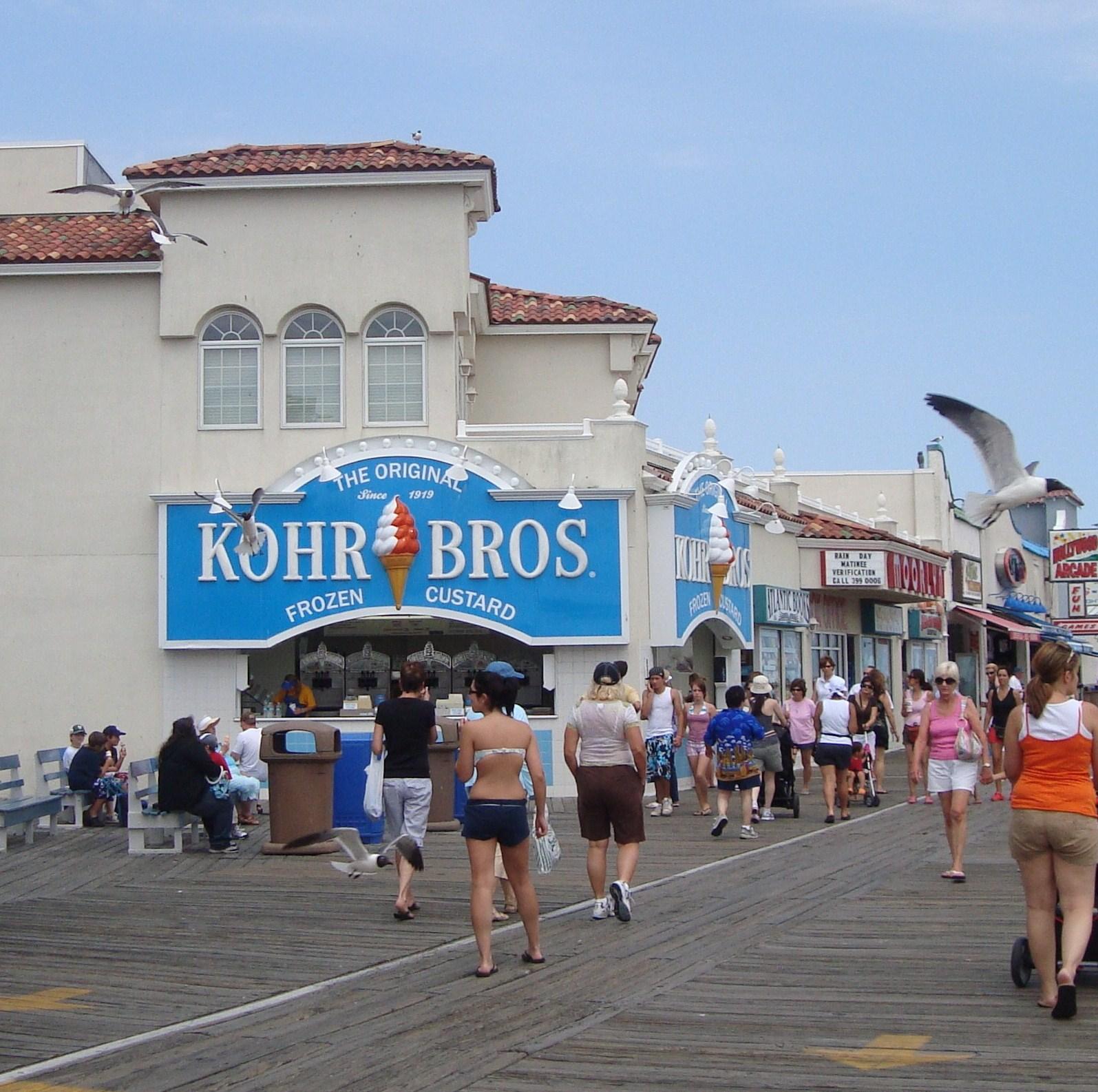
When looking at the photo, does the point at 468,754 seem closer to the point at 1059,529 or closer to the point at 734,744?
the point at 734,744

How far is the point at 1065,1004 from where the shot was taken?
775 centimetres

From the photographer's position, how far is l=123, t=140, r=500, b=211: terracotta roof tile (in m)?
22.0

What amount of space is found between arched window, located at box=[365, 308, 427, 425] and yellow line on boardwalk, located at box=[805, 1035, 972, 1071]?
15.9m

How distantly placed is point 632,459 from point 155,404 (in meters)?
6.74

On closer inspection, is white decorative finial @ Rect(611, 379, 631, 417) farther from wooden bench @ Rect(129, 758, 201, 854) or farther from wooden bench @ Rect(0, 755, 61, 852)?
wooden bench @ Rect(0, 755, 61, 852)

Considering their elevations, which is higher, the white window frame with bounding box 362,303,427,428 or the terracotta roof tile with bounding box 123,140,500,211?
the terracotta roof tile with bounding box 123,140,500,211

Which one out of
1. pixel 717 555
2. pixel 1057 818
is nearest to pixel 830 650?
pixel 717 555

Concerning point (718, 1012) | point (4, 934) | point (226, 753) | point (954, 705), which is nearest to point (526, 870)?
point (718, 1012)

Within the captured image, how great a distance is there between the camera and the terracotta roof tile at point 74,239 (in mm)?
22484

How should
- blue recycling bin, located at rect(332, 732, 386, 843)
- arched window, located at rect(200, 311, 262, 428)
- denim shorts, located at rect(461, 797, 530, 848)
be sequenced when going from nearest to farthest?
1. denim shorts, located at rect(461, 797, 530, 848)
2. blue recycling bin, located at rect(332, 732, 386, 843)
3. arched window, located at rect(200, 311, 262, 428)

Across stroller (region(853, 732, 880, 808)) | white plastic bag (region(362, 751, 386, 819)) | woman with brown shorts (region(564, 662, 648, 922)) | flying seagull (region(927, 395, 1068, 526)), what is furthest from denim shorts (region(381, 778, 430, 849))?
stroller (region(853, 732, 880, 808))

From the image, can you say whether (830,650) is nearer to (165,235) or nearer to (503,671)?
(165,235)

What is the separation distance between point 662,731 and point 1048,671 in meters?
11.3

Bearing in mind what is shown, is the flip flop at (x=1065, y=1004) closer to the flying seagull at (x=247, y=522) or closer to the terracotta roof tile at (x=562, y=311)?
the flying seagull at (x=247, y=522)
